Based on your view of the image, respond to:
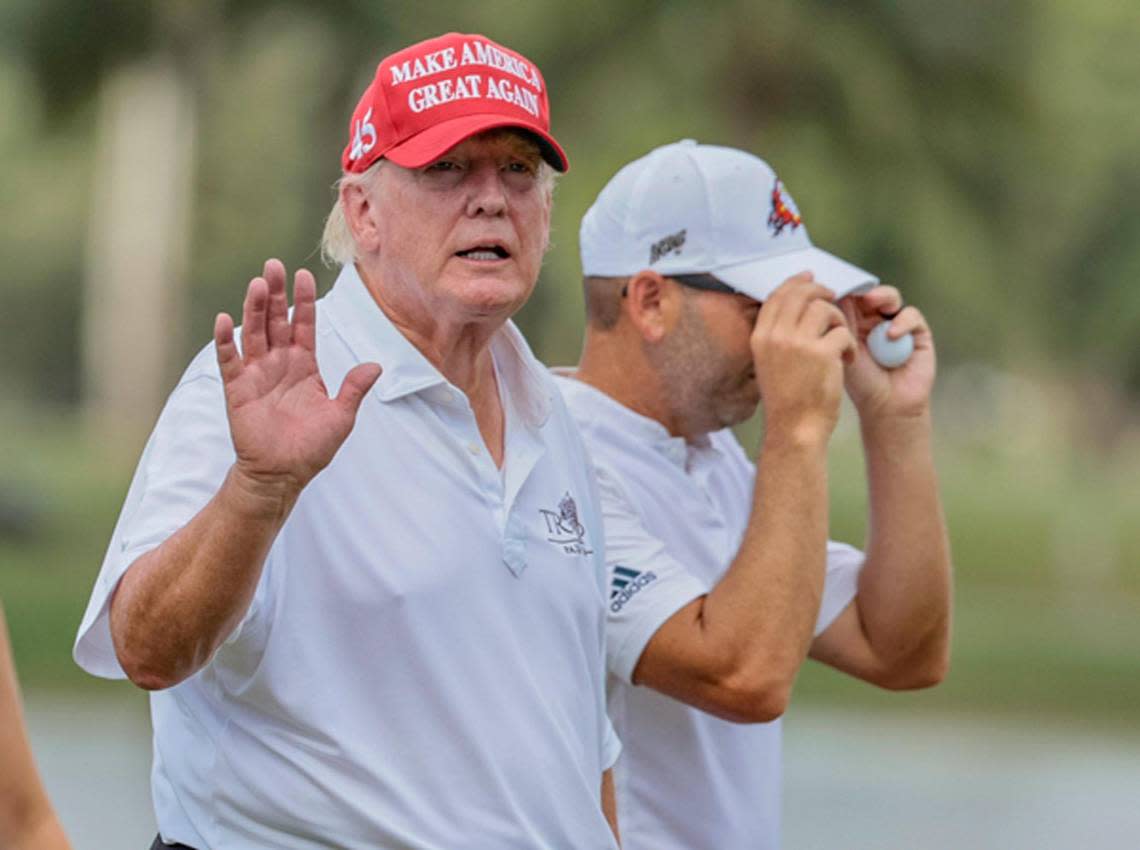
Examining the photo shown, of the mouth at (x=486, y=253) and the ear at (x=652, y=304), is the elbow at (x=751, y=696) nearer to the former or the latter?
the ear at (x=652, y=304)

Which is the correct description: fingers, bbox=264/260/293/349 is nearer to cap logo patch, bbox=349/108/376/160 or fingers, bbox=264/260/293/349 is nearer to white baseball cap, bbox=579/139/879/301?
cap logo patch, bbox=349/108/376/160

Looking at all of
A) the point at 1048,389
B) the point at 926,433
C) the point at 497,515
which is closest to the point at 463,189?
the point at 497,515

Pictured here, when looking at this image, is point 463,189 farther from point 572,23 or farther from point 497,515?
point 572,23

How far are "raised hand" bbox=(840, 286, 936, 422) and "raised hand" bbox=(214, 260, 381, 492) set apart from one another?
1630 mm

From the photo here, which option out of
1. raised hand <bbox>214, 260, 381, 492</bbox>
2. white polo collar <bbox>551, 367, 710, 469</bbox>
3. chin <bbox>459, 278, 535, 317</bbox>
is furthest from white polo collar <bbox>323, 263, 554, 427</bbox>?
white polo collar <bbox>551, 367, 710, 469</bbox>

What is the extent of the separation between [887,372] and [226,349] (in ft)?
6.23

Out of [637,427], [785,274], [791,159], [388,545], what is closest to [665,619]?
[637,427]

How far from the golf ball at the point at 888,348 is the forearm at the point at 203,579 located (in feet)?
6.04

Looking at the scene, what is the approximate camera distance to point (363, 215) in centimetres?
346

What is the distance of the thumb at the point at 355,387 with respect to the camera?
292 centimetres

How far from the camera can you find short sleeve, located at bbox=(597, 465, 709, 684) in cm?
381

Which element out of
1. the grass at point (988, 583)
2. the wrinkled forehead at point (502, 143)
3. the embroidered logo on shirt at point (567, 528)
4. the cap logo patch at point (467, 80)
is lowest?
the embroidered logo on shirt at point (567, 528)

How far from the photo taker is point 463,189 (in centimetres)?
338

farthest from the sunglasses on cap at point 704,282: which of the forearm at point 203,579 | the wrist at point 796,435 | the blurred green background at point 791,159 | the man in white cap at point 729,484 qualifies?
the blurred green background at point 791,159
